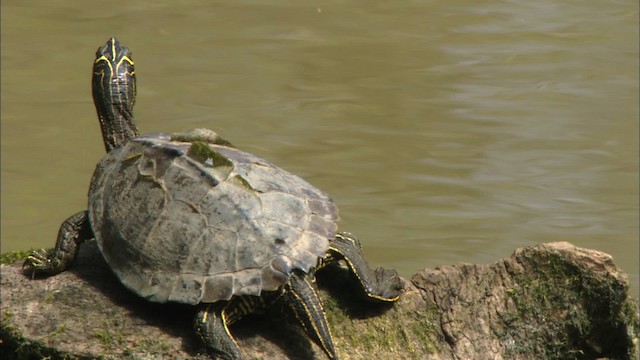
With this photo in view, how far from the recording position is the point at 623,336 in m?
4.74

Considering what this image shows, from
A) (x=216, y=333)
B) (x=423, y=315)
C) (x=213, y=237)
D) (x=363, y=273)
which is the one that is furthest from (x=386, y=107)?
(x=216, y=333)

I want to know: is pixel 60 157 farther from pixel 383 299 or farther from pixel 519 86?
pixel 383 299

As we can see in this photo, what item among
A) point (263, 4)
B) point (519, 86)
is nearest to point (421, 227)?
point (519, 86)

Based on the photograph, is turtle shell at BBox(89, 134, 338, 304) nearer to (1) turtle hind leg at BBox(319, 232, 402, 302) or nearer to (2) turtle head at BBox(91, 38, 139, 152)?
(1) turtle hind leg at BBox(319, 232, 402, 302)

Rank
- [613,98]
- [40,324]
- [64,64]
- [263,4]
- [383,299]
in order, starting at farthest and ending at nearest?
[263,4], [64,64], [613,98], [383,299], [40,324]

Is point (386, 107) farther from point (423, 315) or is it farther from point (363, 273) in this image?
point (363, 273)

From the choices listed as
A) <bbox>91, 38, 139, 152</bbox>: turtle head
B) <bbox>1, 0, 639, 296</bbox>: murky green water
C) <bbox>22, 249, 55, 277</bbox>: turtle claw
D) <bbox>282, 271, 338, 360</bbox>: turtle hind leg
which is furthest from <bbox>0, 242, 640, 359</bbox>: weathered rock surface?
<bbox>1, 0, 639, 296</bbox>: murky green water

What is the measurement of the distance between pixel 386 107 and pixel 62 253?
6068 millimetres

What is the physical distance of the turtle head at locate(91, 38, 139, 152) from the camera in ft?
16.9

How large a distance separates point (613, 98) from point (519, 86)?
879mm

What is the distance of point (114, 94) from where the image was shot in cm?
523

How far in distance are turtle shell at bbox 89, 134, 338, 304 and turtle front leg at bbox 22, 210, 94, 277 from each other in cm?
12

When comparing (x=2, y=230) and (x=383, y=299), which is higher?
(x=383, y=299)

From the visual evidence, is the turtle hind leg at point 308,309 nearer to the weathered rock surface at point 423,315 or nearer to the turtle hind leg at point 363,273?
the weathered rock surface at point 423,315
